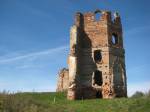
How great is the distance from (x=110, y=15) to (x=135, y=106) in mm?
14100

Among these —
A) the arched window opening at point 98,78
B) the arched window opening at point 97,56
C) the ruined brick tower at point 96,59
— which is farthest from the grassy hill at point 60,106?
the arched window opening at point 97,56

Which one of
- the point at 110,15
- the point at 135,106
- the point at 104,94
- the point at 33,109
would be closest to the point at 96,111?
the point at 135,106

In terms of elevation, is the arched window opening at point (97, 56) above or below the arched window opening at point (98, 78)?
above

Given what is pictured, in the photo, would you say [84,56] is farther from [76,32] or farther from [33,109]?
[33,109]

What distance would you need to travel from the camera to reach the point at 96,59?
33.7 m

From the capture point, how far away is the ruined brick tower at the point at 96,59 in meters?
31.6

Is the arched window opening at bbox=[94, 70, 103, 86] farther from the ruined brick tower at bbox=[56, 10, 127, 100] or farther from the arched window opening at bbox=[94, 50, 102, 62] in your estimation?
the arched window opening at bbox=[94, 50, 102, 62]

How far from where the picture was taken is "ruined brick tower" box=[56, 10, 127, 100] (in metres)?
31.6

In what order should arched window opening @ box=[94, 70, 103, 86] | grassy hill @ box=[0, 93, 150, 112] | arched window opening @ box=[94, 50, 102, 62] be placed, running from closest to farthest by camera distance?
grassy hill @ box=[0, 93, 150, 112] < arched window opening @ box=[94, 70, 103, 86] < arched window opening @ box=[94, 50, 102, 62]

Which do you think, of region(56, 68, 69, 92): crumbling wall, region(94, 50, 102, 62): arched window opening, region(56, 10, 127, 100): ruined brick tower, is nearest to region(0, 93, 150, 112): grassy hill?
region(56, 10, 127, 100): ruined brick tower

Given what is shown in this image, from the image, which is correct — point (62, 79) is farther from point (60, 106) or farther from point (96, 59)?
point (60, 106)

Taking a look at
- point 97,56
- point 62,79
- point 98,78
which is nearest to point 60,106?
point 98,78

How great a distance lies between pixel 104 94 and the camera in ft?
103

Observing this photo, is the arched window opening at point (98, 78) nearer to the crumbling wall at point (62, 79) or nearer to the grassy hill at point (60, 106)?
the grassy hill at point (60, 106)
